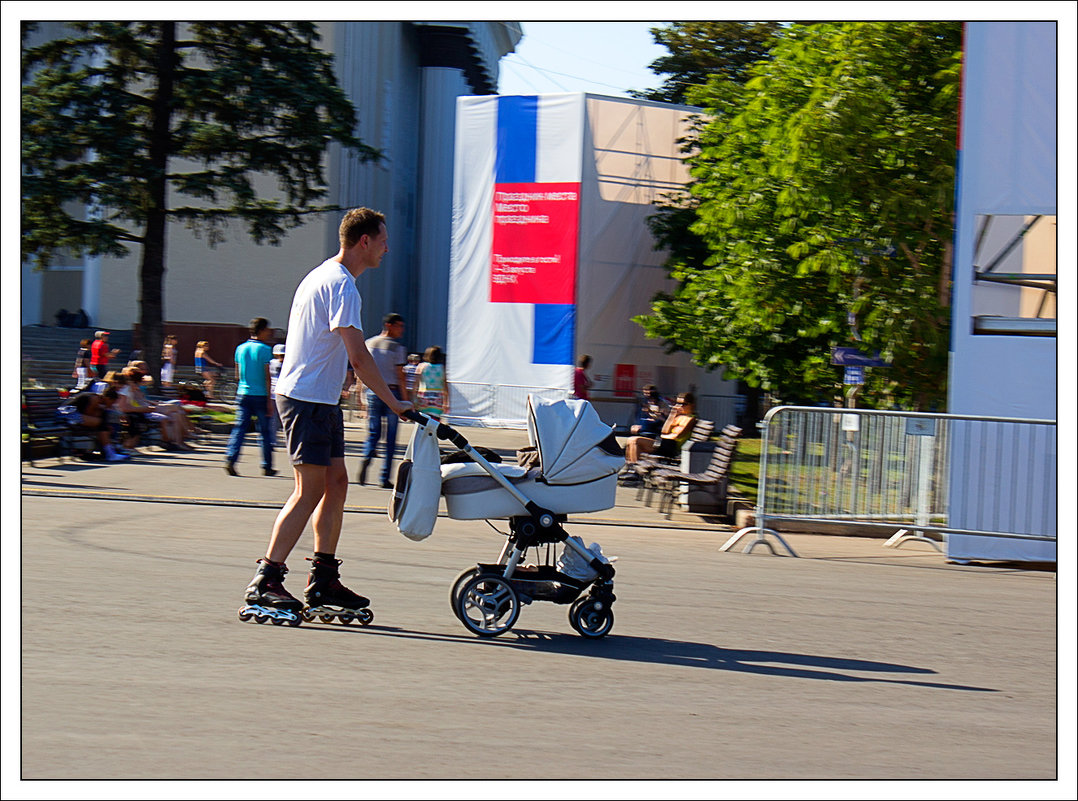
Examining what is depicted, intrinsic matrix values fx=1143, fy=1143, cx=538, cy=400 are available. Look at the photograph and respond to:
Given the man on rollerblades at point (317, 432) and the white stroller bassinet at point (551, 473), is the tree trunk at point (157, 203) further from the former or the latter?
the white stroller bassinet at point (551, 473)

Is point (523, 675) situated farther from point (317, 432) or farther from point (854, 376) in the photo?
point (854, 376)

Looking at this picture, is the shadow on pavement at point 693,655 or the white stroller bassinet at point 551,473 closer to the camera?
the shadow on pavement at point 693,655

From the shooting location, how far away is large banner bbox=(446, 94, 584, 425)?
1105 inches

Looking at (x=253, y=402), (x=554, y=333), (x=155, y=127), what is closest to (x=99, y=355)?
(x=155, y=127)

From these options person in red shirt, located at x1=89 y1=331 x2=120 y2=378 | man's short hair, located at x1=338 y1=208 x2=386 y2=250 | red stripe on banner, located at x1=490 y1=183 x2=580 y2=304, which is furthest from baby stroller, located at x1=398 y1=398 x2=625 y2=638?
red stripe on banner, located at x1=490 y1=183 x2=580 y2=304

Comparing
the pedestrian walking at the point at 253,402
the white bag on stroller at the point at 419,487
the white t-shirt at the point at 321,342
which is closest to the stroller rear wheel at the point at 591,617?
the white bag on stroller at the point at 419,487

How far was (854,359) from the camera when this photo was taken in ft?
55.2

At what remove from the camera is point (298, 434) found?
5.86 metres

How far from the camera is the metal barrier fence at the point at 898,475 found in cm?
981

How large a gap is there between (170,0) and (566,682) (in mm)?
8595

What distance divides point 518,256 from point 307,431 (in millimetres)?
22853

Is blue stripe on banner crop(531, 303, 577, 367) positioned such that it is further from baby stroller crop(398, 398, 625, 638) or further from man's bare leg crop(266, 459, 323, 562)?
man's bare leg crop(266, 459, 323, 562)

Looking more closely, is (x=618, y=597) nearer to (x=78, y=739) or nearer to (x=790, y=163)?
(x=78, y=739)

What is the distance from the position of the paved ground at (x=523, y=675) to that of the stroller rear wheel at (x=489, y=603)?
4.0 inches
